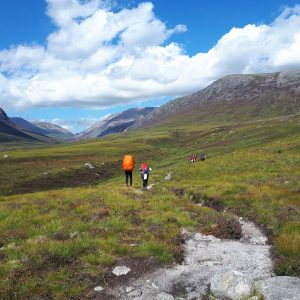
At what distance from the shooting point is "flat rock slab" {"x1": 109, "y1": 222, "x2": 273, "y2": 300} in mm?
11067

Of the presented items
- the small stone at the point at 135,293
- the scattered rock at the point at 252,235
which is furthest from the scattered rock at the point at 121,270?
the scattered rock at the point at 252,235

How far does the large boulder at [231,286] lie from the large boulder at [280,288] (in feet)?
1.20

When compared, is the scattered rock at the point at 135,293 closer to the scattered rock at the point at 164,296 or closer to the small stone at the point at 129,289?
the small stone at the point at 129,289

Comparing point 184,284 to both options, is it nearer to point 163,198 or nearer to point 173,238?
point 173,238

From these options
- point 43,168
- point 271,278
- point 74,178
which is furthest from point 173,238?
point 43,168

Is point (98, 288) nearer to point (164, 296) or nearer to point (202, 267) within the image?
point (164, 296)

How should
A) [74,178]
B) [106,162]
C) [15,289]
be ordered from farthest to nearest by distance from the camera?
[106,162] → [74,178] → [15,289]

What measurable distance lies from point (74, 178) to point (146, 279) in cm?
5643

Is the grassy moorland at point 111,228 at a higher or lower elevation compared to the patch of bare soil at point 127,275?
higher

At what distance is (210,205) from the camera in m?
24.0

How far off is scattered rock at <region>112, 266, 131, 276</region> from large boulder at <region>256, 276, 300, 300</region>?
13.4 ft

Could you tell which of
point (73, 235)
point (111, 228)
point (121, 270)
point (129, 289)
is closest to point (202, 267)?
point (121, 270)

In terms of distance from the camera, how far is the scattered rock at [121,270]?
12.2 metres

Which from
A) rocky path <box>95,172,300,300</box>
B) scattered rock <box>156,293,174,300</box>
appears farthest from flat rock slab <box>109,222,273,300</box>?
scattered rock <box>156,293,174,300</box>
